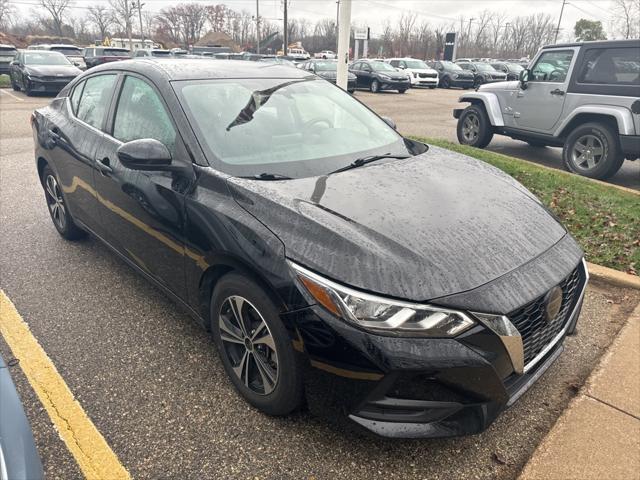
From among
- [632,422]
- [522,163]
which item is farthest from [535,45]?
[632,422]

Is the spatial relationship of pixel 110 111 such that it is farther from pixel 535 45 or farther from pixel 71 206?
pixel 535 45

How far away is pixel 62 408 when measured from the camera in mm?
2410

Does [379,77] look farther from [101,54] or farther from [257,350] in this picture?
[257,350]

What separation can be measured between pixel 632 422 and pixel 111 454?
2589mm

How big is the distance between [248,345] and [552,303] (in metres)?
1.46

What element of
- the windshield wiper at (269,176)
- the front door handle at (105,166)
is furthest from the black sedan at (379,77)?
the windshield wiper at (269,176)

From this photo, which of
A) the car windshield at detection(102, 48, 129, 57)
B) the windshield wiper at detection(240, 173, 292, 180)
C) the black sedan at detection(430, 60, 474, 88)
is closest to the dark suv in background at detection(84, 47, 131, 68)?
the car windshield at detection(102, 48, 129, 57)

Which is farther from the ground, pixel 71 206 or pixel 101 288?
pixel 71 206

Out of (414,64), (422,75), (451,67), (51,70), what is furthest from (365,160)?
(451,67)

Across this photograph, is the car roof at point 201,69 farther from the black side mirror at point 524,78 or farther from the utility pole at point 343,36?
the black side mirror at point 524,78

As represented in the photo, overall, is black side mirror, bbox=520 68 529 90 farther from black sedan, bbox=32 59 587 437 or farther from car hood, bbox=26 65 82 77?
car hood, bbox=26 65 82 77

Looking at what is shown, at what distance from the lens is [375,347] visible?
1.80m

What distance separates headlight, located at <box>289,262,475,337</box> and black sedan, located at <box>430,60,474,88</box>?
2828cm

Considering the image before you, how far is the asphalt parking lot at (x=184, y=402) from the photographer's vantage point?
2.12m
